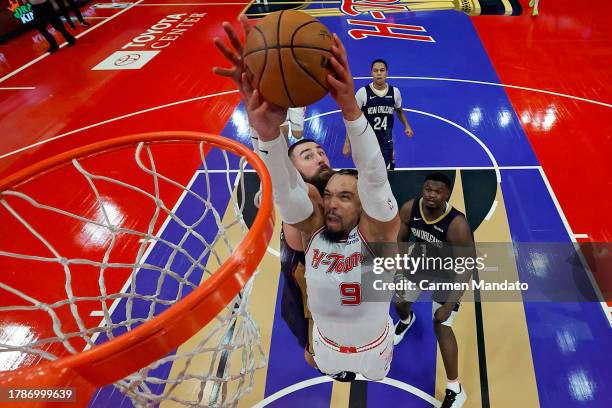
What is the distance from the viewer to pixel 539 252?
13.5 feet

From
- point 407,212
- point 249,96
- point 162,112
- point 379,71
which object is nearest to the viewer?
point 249,96

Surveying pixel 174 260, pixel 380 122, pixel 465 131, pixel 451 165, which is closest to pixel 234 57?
pixel 174 260

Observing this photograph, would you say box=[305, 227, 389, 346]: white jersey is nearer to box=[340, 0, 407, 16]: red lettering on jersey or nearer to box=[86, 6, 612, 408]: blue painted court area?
box=[86, 6, 612, 408]: blue painted court area

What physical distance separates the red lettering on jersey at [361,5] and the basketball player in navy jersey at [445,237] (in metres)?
8.95

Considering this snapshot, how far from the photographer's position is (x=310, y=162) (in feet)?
9.04

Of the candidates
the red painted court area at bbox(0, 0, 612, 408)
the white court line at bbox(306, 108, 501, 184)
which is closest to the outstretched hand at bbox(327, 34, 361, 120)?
the red painted court area at bbox(0, 0, 612, 408)

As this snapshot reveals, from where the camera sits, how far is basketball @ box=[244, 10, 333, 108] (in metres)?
1.54

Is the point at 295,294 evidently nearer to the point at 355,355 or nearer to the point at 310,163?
the point at 355,355

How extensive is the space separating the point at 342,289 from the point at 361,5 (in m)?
10.7

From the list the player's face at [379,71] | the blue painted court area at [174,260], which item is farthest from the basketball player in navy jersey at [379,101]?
the blue painted court area at [174,260]

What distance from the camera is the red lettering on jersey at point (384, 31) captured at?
900cm

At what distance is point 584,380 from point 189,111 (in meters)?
6.58

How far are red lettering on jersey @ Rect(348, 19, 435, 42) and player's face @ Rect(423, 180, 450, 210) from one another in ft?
23.5

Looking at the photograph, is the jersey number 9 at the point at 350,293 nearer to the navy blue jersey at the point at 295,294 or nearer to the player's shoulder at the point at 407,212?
the navy blue jersey at the point at 295,294
